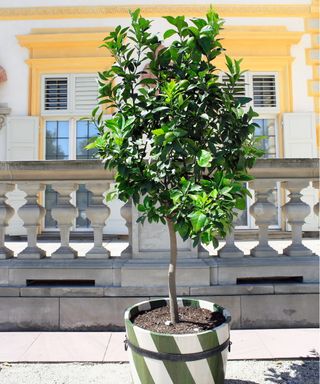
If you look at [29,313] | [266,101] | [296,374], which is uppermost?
[266,101]

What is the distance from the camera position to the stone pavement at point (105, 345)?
249 centimetres

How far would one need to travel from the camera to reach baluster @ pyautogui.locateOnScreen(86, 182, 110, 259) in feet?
9.89

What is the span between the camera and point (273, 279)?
3.11 meters

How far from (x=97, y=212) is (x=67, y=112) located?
184 inches

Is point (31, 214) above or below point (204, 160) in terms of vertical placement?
below

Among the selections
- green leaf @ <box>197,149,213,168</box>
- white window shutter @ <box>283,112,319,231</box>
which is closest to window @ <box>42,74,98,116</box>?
white window shutter @ <box>283,112,319,231</box>

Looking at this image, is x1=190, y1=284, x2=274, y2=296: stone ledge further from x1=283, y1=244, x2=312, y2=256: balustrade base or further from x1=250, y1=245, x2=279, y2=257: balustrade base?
x1=283, y1=244, x2=312, y2=256: balustrade base

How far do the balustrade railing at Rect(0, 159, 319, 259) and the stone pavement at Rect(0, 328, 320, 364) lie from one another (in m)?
0.65

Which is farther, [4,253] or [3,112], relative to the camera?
[3,112]

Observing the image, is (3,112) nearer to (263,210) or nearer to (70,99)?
Result: (70,99)

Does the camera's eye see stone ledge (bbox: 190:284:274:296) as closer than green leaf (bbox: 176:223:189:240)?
No

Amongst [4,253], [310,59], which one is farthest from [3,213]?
[310,59]

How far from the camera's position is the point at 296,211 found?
301cm

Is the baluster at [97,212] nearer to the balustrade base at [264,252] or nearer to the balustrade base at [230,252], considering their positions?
the balustrade base at [230,252]
